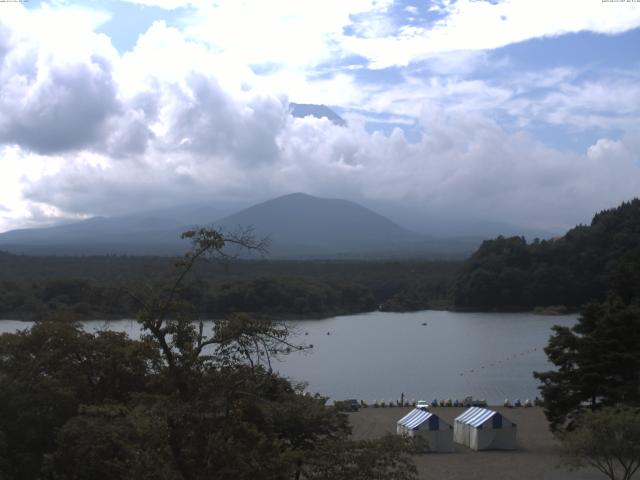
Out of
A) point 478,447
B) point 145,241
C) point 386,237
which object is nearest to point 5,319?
point 478,447

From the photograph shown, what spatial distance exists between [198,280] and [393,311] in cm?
3900

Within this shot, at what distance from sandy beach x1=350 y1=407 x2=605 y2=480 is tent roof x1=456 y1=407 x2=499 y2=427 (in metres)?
0.45

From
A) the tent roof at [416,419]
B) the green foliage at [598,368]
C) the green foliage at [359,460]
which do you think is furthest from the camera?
the tent roof at [416,419]

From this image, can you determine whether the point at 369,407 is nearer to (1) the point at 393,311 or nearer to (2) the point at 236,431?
(2) the point at 236,431

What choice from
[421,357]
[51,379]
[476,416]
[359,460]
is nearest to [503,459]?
[476,416]

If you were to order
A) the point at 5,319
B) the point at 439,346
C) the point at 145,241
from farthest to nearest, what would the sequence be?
the point at 145,241 < the point at 5,319 < the point at 439,346

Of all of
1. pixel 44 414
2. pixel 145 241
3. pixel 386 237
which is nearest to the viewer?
pixel 44 414

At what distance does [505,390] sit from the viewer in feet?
64.7

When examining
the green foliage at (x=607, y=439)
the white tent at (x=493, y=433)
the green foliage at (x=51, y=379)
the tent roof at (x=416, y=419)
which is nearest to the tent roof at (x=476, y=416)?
the white tent at (x=493, y=433)

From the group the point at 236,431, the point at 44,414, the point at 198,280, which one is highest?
the point at 198,280

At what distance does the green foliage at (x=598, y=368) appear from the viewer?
11273 millimetres

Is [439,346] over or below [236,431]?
below

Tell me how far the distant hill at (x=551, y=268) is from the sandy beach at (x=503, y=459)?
2646 cm

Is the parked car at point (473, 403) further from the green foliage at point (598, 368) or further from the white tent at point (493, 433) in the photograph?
the green foliage at point (598, 368)
